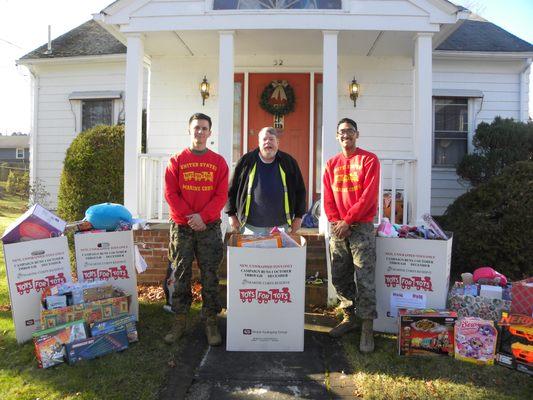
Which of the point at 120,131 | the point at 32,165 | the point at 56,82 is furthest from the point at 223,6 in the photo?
the point at 32,165

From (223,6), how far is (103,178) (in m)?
2.94

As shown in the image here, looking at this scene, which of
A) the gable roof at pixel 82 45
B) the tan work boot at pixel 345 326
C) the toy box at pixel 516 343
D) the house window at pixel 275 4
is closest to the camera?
the toy box at pixel 516 343

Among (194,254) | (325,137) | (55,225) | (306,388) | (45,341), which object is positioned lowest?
(306,388)

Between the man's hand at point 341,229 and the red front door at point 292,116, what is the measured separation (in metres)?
3.32

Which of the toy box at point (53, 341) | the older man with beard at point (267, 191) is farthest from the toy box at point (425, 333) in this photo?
the toy box at point (53, 341)

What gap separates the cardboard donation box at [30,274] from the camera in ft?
10.8

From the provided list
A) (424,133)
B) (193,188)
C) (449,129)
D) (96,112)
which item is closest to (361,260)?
(193,188)

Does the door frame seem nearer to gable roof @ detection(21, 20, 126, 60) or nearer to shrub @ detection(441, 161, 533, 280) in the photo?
shrub @ detection(441, 161, 533, 280)

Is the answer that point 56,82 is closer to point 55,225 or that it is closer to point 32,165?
point 32,165

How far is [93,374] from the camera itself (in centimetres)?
285

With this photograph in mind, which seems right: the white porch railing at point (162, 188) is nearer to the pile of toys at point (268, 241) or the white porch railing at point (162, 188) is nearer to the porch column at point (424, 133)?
the porch column at point (424, 133)

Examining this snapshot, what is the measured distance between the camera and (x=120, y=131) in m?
6.46

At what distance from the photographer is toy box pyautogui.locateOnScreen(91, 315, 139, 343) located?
10.3ft

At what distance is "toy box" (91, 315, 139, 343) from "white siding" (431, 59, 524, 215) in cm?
603
